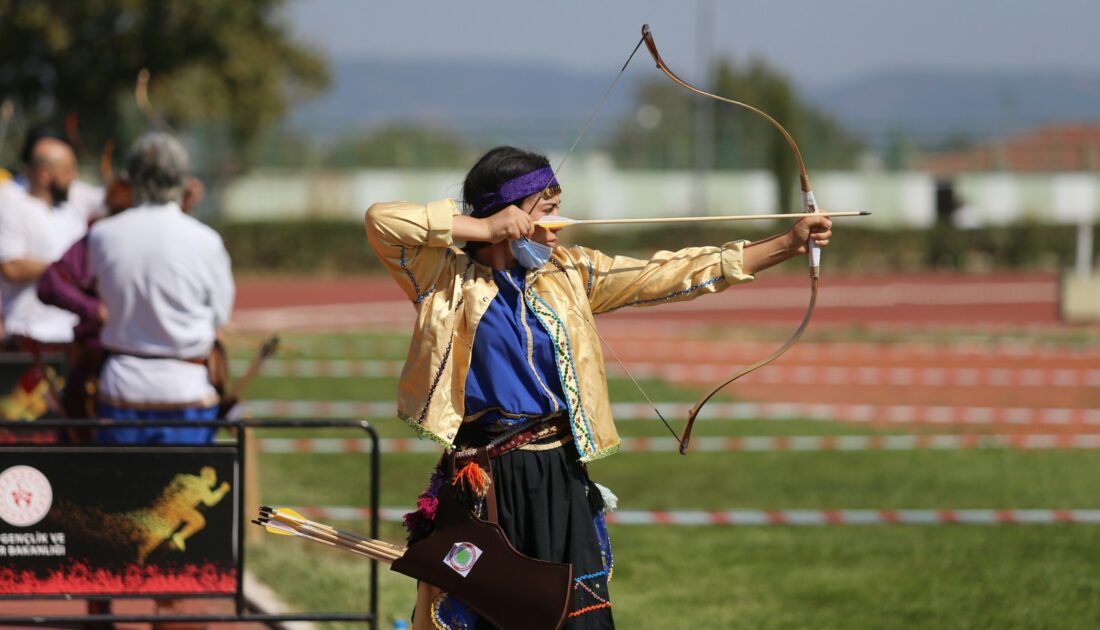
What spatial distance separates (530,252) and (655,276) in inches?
17.2

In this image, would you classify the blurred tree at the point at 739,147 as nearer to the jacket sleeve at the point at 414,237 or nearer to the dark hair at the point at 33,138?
the dark hair at the point at 33,138

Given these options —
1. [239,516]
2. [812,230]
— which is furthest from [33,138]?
[812,230]

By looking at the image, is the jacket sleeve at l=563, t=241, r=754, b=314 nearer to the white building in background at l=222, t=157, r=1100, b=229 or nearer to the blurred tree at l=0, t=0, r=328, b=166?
the blurred tree at l=0, t=0, r=328, b=166

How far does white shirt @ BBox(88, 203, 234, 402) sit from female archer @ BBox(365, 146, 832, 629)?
1634mm

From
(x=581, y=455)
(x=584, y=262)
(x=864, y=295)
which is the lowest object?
(x=864, y=295)

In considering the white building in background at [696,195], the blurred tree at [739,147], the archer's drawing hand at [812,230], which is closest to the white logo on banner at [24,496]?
the archer's drawing hand at [812,230]

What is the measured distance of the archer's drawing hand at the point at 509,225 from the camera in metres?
4.36

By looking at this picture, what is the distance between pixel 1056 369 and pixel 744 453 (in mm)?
7424

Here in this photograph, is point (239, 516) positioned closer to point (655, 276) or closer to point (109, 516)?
point (109, 516)

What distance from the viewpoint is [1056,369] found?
18047 millimetres

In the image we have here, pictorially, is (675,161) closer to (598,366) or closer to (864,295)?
(864,295)

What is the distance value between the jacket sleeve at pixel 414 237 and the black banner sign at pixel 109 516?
5.33 feet

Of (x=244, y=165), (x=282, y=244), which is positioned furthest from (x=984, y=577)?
(x=244, y=165)

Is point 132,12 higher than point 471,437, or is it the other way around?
point 132,12
